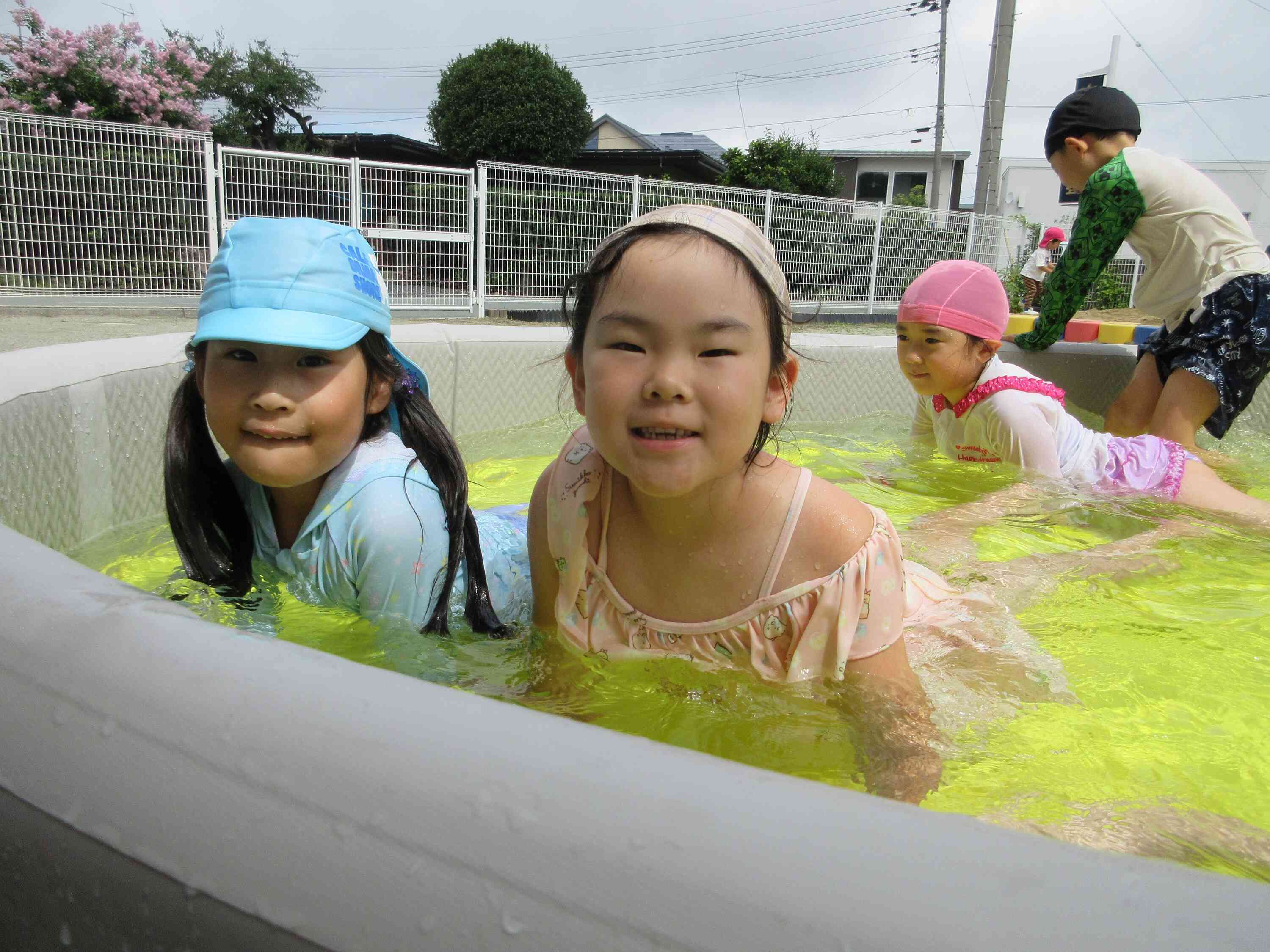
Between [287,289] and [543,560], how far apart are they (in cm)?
78

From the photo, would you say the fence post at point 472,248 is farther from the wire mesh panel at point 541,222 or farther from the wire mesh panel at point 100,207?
the wire mesh panel at point 100,207

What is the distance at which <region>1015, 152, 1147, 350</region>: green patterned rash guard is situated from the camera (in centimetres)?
414

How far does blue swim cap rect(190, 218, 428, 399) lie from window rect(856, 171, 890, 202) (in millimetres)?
43267

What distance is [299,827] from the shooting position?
752 millimetres

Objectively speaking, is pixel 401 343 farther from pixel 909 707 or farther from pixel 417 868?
pixel 417 868

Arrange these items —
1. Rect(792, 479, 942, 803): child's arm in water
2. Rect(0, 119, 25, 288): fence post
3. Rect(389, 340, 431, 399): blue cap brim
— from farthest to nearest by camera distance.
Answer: Rect(0, 119, 25, 288): fence post
Rect(389, 340, 431, 399): blue cap brim
Rect(792, 479, 942, 803): child's arm in water

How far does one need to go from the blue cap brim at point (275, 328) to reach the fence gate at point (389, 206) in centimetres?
749

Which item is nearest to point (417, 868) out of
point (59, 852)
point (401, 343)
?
point (59, 852)

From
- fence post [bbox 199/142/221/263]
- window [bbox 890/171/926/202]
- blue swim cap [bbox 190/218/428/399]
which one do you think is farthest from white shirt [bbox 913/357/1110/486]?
window [bbox 890/171/926/202]

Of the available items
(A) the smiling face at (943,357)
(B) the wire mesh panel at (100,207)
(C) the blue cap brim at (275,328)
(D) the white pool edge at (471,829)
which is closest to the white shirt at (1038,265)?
(A) the smiling face at (943,357)

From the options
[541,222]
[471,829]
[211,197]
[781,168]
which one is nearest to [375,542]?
[471,829]

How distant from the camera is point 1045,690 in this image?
2.19 meters

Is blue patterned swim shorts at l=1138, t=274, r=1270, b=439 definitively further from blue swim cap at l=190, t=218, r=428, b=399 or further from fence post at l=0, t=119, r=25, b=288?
fence post at l=0, t=119, r=25, b=288

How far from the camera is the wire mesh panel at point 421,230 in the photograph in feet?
32.4
